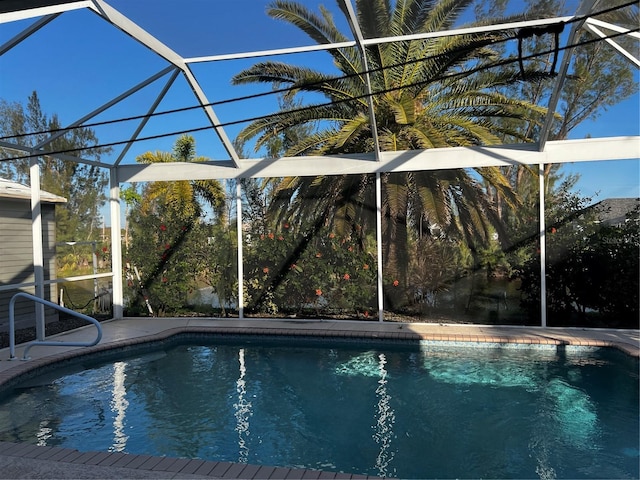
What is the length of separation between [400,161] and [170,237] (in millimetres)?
5044

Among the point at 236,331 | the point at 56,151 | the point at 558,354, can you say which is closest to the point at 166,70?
the point at 56,151

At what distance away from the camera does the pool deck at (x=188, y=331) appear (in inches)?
126

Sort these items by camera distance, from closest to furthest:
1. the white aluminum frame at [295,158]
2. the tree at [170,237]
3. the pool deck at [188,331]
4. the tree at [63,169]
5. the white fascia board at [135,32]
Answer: the pool deck at [188,331] → the white fascia board at [135,32] → the white aluminum frame at [295,158] → the tree at [63,169] → the tree at [170,237]

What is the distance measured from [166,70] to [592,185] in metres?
7.17

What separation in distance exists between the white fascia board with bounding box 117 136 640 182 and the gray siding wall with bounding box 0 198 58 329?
1.70 m

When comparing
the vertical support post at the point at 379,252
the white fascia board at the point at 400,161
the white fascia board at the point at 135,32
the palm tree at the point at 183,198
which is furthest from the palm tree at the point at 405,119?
the white fascia board at the point at 135,32

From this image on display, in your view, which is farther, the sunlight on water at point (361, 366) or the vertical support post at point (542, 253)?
the vertical support post at point (542, 253)

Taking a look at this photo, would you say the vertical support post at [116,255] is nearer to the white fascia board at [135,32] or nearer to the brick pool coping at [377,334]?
the brick pool coping at [377,334]

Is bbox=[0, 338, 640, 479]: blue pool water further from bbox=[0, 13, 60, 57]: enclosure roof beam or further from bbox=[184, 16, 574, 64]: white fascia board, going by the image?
bbox=[184, 16, 574, 64]: white fascia board

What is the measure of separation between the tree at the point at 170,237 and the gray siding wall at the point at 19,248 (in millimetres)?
1624

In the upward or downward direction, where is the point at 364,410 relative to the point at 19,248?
downward

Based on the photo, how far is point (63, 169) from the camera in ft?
27.0

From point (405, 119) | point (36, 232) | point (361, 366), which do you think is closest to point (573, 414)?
point (361, 366)

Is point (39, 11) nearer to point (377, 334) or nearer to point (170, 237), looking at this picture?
point (170, 237)
